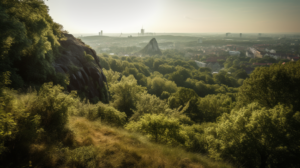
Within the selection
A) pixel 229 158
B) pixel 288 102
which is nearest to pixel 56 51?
pixel 229 158

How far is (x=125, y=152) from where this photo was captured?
930 centimetres

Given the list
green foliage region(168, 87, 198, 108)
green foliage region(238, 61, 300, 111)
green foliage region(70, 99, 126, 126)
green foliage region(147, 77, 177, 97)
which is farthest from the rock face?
green foliage region(238, 61, 300, 111)

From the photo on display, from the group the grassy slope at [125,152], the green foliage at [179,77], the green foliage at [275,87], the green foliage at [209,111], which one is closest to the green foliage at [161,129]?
the grassy slope at [125,152]

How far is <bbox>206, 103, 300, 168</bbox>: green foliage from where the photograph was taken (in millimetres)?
12836

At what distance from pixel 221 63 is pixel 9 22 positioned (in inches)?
6181

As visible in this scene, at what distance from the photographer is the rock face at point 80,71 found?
22.9 meters

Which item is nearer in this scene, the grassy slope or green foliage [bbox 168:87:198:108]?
the grassy slope

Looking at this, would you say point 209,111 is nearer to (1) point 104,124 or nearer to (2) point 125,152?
(1) point 104,124

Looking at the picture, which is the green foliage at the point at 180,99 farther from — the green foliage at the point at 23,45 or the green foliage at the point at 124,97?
the green foliage at the point at 23,45

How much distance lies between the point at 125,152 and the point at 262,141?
1282 cm

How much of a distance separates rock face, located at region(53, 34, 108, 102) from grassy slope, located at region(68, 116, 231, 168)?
13.7 m

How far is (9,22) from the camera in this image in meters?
11.6

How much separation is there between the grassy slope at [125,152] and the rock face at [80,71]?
1367 cm

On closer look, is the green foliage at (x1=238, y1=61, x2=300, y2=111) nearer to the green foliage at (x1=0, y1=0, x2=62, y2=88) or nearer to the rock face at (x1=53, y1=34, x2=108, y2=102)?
the rock face at (x1=53, y1=34, x2=108, y2=102)
